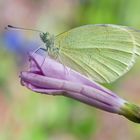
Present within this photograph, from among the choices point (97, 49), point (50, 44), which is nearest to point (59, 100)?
point (97, 49)

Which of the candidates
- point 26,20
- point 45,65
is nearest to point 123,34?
point 45,65

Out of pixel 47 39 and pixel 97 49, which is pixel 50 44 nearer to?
pixel 47 39

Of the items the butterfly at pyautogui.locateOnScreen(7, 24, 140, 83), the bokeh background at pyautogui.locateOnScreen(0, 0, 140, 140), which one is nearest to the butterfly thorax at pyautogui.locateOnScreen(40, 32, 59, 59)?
the butterfly at pyautogui.locateOnScreen(7, 24, 140, 83)

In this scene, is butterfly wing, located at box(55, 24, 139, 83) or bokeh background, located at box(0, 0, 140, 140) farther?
bokeh background, located at box(0, 0, 140, 140)

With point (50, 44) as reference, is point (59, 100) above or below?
below

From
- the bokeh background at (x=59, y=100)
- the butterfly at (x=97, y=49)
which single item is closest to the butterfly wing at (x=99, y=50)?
the butterfly at (x=97, y=49)

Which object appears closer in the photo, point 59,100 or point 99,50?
point 99,50

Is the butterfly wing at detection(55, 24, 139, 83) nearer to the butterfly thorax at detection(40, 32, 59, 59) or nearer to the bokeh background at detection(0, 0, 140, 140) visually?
the butterfly thorax at detection(40, 32, 59, 59)

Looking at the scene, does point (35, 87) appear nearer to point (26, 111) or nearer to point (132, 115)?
point (132, 115)
